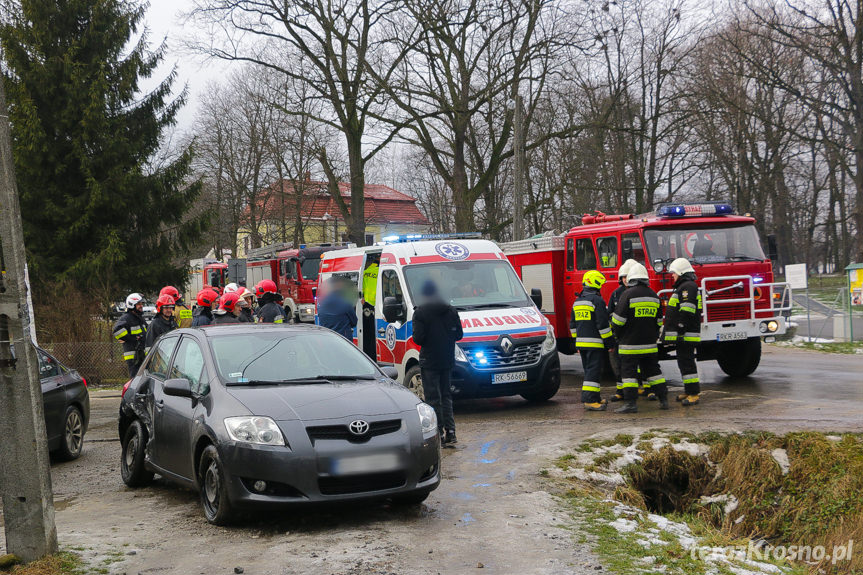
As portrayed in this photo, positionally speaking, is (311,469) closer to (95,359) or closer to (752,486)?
(752,486)

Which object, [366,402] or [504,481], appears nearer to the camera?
[366,402]

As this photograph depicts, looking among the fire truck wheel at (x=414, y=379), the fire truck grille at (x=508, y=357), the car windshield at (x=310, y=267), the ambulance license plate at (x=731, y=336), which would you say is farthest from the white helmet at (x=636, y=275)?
the car windshield at (x=310, y=267)

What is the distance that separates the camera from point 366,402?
6473 millimetres

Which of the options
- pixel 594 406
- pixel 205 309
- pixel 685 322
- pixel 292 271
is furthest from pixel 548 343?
pixel 292 271

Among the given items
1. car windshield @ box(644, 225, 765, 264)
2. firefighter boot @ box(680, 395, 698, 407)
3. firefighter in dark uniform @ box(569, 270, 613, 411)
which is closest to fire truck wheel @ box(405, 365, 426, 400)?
firefighter in dark uniform @ box(569, 270, 613, 411)

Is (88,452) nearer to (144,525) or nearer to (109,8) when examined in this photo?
(144,525)

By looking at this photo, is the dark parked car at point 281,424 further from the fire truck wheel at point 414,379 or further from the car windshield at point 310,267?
the car windshield at point 310,267

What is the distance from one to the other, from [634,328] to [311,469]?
249 inches

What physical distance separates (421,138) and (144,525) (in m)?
26.7

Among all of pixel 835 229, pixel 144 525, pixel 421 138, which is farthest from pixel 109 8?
pixel 835 229

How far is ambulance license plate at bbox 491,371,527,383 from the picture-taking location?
11.5 metres

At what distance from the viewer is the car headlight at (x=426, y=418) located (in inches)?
259

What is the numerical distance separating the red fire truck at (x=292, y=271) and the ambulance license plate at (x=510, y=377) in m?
16.5

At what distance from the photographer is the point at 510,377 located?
11617mm
